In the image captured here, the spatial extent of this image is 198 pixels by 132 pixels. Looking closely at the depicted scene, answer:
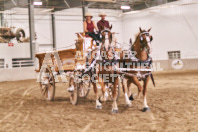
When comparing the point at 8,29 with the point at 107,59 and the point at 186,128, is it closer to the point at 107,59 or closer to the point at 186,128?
the point at 107,59

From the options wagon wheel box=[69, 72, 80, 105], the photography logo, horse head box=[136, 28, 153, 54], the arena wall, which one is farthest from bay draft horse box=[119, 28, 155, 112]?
the arena wall

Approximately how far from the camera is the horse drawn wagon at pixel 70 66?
288 inches

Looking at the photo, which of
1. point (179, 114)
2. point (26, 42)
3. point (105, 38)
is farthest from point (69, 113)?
point (26, 42)

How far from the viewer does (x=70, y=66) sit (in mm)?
7629

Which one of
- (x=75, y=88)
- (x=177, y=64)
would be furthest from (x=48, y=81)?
(x=177, y=64)

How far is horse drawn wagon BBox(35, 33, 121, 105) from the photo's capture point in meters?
7.32

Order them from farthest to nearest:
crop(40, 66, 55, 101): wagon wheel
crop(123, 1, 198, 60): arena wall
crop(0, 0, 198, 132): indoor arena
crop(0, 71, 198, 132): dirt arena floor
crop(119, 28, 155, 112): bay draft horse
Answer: crop(123, 1, 198, 60): arena wall < crop(40, 66, 55, 101): wagon wheel < crop(119, 28, 155, 112): bay draft horse < crop(0, 0, 198, 132): indoor arena < crop(0, 71, 198, 132): dirt arena floor

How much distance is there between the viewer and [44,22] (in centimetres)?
2841

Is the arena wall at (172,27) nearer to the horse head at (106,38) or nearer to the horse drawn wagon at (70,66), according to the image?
the horse drawn wagon at (70,66)

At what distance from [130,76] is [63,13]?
2363 cm

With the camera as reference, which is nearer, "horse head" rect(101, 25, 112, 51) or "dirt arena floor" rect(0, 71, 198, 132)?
"dirt arena floor" rect(0, 71, 198, 132)

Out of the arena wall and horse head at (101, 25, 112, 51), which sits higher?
the arena wall

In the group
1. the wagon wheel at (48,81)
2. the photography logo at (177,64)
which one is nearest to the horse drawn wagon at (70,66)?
the wagon wheel at (48,81)

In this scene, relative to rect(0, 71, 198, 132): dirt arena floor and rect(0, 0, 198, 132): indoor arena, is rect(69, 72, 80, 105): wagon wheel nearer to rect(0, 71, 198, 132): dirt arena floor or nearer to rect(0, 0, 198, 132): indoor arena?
rect(0, 0, 198, 132): indoor arena
